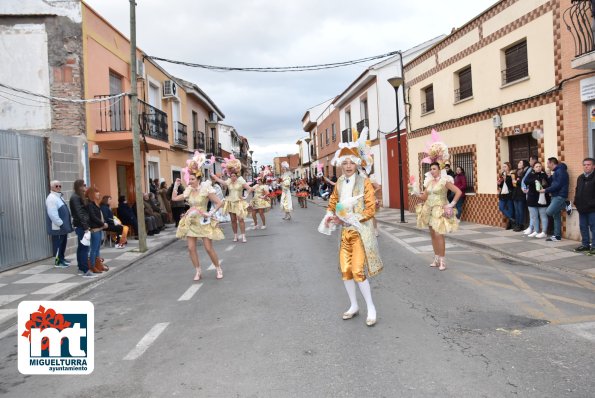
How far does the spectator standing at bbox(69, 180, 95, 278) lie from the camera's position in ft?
27.3

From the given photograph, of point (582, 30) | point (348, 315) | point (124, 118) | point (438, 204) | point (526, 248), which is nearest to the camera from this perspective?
point (348, 315)

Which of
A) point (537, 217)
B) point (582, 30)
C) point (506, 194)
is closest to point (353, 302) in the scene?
point (537, 217)

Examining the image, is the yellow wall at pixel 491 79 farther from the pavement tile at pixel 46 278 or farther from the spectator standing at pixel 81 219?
the pavement tile at pixel 46 278

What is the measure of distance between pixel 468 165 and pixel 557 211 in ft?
17.9

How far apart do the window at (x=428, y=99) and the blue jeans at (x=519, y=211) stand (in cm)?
679

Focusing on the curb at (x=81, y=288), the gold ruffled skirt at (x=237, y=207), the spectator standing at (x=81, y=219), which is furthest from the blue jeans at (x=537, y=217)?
the spectator standing at (x=81, y=219)

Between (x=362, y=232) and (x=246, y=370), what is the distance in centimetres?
197

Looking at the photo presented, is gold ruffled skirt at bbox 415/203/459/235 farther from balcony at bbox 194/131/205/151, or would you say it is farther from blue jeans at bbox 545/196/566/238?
balcony at bbox 194/131/205/151

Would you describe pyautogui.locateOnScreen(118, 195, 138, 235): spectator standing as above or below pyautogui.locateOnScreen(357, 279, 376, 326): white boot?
above

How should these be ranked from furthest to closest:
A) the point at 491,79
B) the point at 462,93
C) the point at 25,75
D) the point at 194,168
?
the point at 462,93 → the point at 491,79 → the point at 25,75 → the point at 194,168

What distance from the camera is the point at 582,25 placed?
385 inches

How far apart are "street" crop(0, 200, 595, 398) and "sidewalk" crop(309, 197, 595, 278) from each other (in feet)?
1.52

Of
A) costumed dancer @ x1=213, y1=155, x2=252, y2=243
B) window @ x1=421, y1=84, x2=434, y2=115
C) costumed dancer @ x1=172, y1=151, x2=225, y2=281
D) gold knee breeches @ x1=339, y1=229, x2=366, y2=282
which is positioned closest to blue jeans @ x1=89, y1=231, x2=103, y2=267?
costumed dancer @ x1=172, y1=151, x2=225, y2=281

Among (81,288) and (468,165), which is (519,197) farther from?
(81,288)
